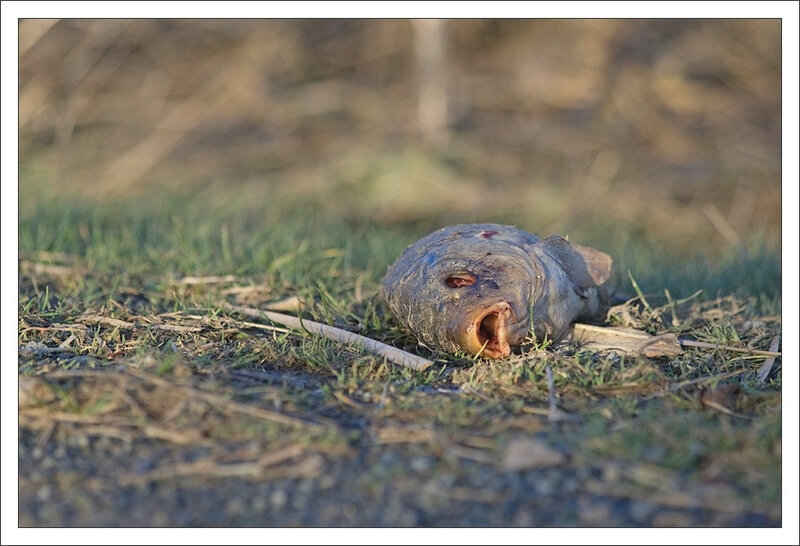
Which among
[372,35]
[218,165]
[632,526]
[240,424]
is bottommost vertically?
[632,526]

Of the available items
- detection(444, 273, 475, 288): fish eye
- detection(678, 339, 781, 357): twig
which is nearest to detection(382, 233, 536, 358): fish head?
detection(444, 273, 475, 288): fish eye

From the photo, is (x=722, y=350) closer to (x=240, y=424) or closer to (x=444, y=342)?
(x=444, y=342)

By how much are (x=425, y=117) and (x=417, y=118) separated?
0.14 m

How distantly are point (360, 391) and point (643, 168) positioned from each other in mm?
5826

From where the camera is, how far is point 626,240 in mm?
6414

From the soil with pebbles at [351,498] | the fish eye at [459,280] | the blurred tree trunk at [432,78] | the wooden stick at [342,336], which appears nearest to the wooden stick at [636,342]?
the fish eye at [459,280]

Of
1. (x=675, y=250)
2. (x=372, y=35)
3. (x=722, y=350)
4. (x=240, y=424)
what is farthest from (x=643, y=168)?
(x=240, y=424)

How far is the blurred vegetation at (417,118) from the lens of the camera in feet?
25.5

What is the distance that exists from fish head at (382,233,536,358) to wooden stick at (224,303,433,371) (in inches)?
6.0

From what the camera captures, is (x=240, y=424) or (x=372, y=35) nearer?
(x=240, y=424)

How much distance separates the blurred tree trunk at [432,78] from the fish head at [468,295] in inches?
182

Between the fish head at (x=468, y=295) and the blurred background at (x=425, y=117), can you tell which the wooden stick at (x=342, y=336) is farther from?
the blurred background at (x=425, y=117)

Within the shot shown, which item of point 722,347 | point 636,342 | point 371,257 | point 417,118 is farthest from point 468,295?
point 417,118

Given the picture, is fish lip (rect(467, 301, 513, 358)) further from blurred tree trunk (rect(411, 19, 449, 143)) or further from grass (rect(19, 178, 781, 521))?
blurred tree trunk (rect(411, 19, 449, 143))
